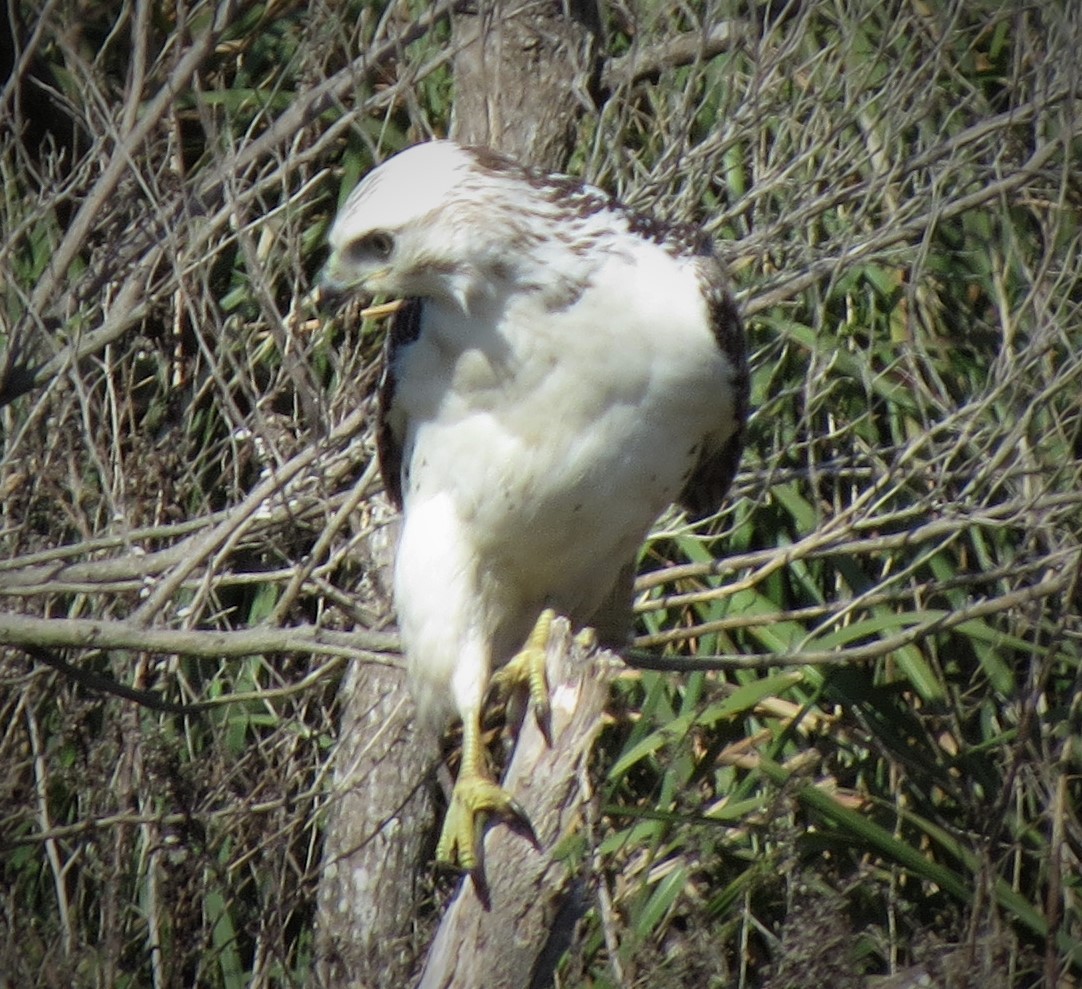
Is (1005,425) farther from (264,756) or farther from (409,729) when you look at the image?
(264,756)

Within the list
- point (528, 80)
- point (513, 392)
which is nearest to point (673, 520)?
point (528, 80)

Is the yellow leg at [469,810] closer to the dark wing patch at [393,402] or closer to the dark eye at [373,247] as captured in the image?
the dark wing patch at [393,402]

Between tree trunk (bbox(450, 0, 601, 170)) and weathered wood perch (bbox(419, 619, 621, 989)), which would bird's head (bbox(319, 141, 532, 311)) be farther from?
tree trunk (bbox(450, 0, 601, 170))

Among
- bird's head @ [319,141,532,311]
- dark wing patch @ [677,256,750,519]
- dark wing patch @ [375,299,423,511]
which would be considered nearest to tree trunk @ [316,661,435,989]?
dark wing patch @ [375,299,423,511]

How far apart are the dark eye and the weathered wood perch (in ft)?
2.68

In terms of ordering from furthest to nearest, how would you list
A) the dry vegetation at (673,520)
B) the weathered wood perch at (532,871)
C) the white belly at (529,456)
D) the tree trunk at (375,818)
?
the tree trunk at (375,818), the dry vegetation at (673,520), the white belly at (529,456), the weathered wood perch at (532,871)

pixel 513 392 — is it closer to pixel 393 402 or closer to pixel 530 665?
pixel 393 402

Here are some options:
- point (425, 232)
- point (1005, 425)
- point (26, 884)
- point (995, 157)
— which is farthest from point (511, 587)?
point (26, 884)

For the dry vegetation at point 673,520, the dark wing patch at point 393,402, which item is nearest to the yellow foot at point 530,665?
the dry vegetation at point 673,520

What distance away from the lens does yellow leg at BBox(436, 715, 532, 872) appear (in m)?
2.98

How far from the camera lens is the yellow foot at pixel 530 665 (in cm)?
325

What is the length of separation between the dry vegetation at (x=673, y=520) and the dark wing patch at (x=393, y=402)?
16cm

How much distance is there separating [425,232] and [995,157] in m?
1.56

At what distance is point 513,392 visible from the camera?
3.16 meters
